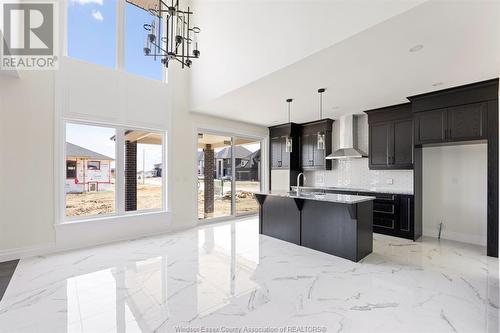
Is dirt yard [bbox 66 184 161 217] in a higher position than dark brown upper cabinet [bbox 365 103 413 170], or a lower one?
lower

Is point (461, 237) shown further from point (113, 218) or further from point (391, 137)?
point (113, 218)

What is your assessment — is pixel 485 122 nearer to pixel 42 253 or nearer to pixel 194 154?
pixel 194 154

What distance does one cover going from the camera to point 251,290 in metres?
2.63

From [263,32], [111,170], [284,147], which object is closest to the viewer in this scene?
[263,32]

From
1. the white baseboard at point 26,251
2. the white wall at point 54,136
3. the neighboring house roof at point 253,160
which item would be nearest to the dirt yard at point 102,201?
the white wall at point 54,136

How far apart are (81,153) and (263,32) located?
374cm

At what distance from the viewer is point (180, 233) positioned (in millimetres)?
5059

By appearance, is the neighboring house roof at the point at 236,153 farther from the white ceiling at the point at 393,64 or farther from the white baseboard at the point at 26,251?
the white baseboard at the point at 26,251

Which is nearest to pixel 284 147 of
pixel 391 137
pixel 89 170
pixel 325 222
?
pixel 391 137

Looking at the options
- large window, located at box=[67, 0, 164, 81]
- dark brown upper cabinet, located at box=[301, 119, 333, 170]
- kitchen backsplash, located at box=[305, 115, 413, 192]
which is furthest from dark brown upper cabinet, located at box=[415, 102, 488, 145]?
large window, located at box=[67, 0, 164, 81]

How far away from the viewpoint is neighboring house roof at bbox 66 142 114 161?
419 cm

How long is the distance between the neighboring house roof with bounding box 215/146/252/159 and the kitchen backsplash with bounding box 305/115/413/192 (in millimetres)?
2043

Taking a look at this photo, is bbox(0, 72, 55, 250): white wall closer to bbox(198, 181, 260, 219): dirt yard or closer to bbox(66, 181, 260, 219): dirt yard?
bbox(66, 181, 260, 219): dirt yard

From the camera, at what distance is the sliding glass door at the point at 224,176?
6.05 meters
